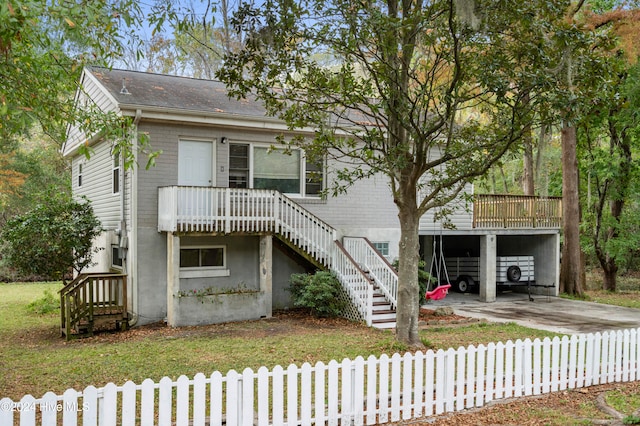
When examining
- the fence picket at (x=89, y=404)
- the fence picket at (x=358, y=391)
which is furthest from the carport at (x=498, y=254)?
the fence picket at (x=89, y=404)

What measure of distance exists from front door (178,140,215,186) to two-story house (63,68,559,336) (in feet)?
0.09

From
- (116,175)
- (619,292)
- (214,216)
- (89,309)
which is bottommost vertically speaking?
(619,292)

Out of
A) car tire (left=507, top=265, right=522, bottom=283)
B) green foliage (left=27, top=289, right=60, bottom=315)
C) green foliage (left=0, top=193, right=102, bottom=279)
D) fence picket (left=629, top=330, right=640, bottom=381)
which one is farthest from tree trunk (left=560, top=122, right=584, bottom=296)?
green foliage (left=27, top=289, right=60, bottom=315)

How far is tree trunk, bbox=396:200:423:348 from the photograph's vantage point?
984cm

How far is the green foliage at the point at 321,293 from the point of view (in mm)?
13430

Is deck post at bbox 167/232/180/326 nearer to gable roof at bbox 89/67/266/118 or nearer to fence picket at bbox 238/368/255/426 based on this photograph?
gable roof at bbox 89/67/266/118

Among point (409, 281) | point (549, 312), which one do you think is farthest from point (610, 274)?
point (409, 281)

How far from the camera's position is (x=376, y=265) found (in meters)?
14.4

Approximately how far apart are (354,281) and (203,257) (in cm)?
414

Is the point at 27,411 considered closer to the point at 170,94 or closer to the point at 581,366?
the point at 581,366

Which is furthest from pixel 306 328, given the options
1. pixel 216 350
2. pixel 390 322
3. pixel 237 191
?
pixel 237 191

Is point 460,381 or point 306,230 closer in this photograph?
point 460,381

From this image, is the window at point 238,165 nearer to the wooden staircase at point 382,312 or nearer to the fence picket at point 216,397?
the wooden staircase at point 382,312

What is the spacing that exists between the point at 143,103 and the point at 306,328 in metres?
6.88
